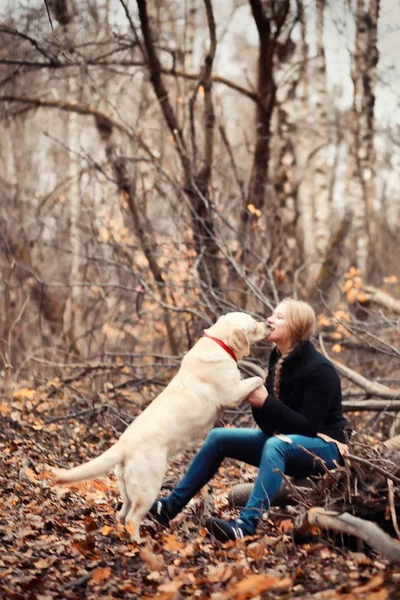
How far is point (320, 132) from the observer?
464 inches

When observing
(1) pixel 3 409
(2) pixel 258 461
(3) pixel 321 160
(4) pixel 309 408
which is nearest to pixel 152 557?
(2) pixel 258 461

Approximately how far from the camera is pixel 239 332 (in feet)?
14.5

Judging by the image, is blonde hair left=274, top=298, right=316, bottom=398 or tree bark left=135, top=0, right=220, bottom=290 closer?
blonde hair left=274, top=298, right=316, bottom=398

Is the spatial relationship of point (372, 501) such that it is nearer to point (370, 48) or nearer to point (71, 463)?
point (71, 463)

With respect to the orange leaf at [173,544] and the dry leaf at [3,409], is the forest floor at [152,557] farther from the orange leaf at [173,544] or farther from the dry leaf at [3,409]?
the dry leaf at [3,409]

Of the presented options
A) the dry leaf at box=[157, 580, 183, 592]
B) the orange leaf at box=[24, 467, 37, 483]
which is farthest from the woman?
the orange leaf at box=[24, 467, 37, 483]

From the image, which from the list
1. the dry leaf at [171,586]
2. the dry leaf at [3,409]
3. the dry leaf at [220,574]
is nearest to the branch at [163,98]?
the dry leaf at [3,409]

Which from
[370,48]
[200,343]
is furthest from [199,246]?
[200,343]

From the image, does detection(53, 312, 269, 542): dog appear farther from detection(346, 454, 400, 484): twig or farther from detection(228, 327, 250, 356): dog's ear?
detection(346, 454, 400, 484): twig

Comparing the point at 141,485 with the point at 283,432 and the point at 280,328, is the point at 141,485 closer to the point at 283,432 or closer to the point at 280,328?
the point at 283,432

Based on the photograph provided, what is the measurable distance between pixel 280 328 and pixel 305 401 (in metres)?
0.50

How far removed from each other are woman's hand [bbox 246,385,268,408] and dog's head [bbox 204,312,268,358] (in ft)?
1.09

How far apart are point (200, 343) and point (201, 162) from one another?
5484mm

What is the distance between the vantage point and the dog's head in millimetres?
4430
